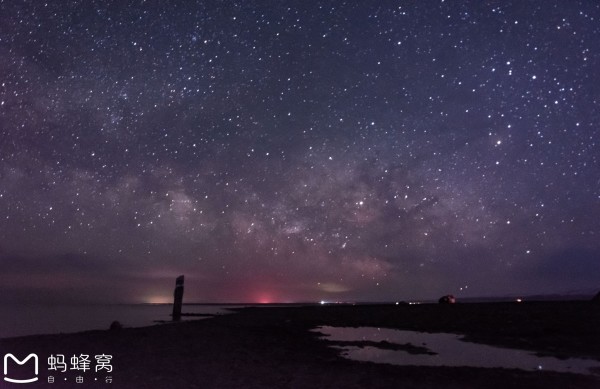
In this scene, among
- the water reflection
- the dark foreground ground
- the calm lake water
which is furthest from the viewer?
the calm lake water

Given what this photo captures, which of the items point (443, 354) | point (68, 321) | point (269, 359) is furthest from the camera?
point (68, 321)

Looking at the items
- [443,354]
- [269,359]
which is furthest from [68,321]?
[443,354]

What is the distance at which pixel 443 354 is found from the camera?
59.9 ft

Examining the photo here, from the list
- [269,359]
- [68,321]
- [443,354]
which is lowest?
[68,321]

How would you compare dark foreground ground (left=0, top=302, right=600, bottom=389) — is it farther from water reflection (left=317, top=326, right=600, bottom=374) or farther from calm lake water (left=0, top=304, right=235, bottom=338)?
calm lake water (left=0, top=304, right=235, bottom=338)

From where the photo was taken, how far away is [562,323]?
2509 centimetres

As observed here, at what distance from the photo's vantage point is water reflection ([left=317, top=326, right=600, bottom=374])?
15627 millimetres

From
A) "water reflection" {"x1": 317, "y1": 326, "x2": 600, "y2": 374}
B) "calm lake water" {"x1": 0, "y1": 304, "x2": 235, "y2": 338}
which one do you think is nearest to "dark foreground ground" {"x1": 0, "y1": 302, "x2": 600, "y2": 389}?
"water reflection" {"x1": 317, "y1": 326, "x2": 600, "y2": 374}

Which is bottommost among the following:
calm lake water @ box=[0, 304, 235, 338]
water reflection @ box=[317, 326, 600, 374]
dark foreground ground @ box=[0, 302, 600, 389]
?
calm lake water @ box=[0, 304, 235, 338]

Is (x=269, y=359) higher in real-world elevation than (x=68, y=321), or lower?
higher

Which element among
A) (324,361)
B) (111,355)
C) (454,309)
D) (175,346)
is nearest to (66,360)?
(111,355)

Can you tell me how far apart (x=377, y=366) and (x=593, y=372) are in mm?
6510

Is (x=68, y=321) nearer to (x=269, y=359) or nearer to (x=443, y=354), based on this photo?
(x=269, y=359)

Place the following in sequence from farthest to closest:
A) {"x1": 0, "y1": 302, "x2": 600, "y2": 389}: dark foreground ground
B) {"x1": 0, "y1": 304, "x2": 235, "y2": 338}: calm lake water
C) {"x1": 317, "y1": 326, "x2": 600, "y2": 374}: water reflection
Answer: {"x1": 0, "y1": 304, "x2": 235, "y2": 338}: calm lake water, {"x1": 317, "y1": 326, "x2": 600, "y2": 374}: water reflection, {"x1": 0, "y1": 302, "x2": 600, "y2": 389}: dark foreground ground
